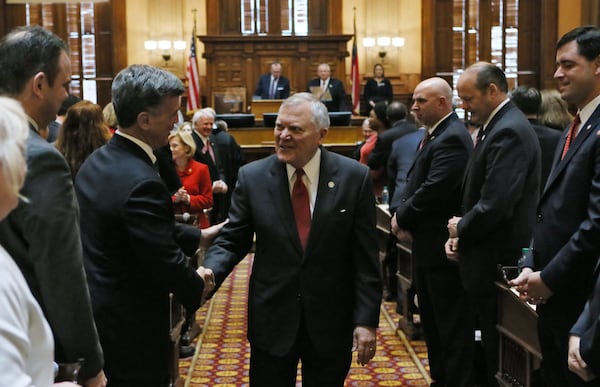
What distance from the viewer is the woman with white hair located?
1472 mm

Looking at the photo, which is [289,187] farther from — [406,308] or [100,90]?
[100,90]

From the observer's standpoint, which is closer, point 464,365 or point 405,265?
point 464,365

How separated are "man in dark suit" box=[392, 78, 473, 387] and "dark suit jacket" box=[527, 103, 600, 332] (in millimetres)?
1353

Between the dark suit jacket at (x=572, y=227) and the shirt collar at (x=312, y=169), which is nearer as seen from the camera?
the dark suit jacket at (x=572, y=227)

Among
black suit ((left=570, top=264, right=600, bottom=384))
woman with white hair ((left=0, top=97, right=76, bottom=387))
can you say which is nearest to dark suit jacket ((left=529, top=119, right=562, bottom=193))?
black suit ((left=570, top=264, right=600, bottom=384))

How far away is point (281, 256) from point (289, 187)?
0.98 feet

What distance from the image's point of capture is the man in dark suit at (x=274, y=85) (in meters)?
15.4

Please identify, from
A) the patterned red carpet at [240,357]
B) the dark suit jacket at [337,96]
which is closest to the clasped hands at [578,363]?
the patterned red carpet at [240,357]

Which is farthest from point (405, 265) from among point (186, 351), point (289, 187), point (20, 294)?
point (20, 294)

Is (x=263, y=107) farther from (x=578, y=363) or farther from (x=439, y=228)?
(x=578, y=363)

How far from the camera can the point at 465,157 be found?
4.74m

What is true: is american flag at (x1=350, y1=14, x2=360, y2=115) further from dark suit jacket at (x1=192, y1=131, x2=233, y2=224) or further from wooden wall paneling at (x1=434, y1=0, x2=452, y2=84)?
dark suit jacket at (x1=192, y1=131, x2=233, y2=224)

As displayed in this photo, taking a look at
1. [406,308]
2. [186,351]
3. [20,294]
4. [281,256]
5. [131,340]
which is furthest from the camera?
[406,308]

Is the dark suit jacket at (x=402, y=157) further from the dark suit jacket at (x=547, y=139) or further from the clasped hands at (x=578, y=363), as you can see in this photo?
the clasped hands at (x=578, y=363)
